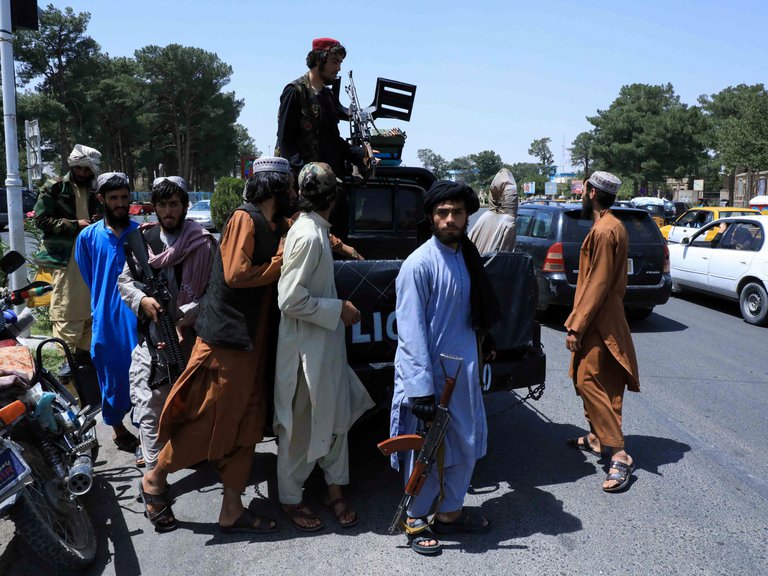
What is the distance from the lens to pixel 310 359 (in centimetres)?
321

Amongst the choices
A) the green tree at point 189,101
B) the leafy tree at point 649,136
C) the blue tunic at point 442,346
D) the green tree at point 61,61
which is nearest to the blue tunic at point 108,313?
the blue tunic at point 442,346

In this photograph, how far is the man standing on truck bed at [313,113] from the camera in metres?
4.42

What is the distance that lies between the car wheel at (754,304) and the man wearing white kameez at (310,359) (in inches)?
309

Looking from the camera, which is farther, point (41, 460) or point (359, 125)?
point (359, 125)

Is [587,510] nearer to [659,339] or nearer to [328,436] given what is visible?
[328,436]

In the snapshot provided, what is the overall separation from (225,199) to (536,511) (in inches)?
844

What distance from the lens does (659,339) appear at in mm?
8070

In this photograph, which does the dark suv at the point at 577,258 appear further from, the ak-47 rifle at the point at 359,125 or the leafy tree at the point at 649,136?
the leafy tree at the point at 649,136

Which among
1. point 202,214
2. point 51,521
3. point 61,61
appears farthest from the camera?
point 61,61

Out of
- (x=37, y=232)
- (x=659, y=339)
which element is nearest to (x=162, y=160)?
(x=37, y=232)

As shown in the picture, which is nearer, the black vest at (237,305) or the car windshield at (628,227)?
the black vest at (237,305)

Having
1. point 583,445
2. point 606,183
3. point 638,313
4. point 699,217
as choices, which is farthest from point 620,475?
point 699,217

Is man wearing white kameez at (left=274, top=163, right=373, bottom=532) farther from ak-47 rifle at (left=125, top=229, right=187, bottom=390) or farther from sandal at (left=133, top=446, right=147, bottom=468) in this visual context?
sandal at (left=133, top=446, right=147, bottom=468)

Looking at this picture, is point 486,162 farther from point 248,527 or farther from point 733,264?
point 248,527
